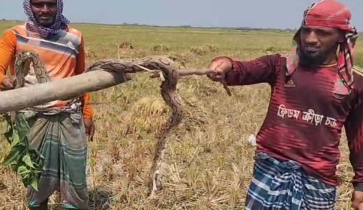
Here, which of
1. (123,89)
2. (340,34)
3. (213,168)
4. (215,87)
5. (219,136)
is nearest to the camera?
(340,34)

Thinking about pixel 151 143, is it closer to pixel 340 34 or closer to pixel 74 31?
pixel 74 31

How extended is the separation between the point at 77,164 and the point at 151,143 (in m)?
2.34

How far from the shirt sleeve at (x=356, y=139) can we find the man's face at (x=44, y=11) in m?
1.74

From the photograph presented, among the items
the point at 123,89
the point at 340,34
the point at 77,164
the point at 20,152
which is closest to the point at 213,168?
the point at 77,164

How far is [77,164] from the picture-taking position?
3414 millimetres

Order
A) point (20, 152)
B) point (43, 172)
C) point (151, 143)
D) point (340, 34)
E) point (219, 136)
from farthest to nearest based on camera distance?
point (219, 136), point (151, 143), point (43, 172), point (20, 152), point (340, 34)

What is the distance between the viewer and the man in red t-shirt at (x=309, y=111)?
2.51 metres

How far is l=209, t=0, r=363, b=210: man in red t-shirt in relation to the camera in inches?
98.7

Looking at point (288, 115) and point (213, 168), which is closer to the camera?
point (288, 115)

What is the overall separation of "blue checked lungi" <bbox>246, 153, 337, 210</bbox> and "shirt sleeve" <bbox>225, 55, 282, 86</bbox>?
380 mm

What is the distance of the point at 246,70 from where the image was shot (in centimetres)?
266

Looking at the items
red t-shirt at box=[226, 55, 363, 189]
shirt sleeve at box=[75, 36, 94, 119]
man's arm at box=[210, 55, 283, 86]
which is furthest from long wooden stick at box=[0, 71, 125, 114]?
shirt sleeve at box=[75, 36, 94, 119]

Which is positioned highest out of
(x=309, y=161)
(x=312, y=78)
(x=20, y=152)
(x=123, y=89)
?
(x=312, y=78)

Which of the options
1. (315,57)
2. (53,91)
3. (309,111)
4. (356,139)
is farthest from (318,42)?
(53,91)
